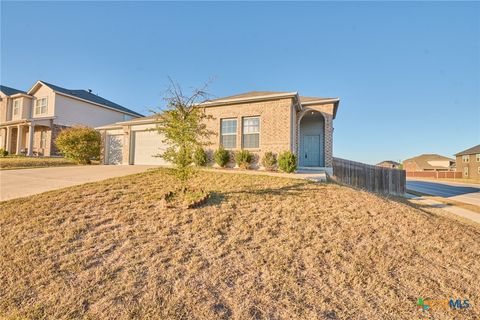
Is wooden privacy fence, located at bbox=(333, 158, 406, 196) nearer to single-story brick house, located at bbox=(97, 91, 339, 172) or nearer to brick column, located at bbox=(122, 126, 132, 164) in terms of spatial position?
single-story brick house, located at bbox=(97, 91, 339, 172)

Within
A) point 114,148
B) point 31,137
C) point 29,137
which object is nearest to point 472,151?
point 114,148

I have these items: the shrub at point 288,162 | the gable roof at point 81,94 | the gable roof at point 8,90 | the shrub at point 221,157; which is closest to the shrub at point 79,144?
the gable roof at point 81,94

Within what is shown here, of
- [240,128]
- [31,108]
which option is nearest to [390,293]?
[240,128]

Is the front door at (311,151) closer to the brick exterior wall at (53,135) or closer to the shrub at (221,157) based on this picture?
the shrub at (221,157)

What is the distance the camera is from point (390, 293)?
3.28 meters

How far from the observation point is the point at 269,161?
37.7 ft

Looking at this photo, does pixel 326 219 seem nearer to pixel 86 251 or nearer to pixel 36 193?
pixel 86 251

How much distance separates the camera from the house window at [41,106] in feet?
72.7

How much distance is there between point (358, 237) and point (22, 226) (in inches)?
286

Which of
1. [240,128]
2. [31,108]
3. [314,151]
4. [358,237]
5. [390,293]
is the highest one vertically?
[31,108]

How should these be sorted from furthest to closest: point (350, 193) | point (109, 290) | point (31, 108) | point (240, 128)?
point (31, 108) < point (240, 128) < point (350, 193) < point (109, 290)

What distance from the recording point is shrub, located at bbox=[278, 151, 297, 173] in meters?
10.7

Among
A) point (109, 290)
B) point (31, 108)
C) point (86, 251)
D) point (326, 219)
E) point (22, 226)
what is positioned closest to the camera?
point (109, 290)

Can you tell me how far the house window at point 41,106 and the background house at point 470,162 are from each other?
212 feet
